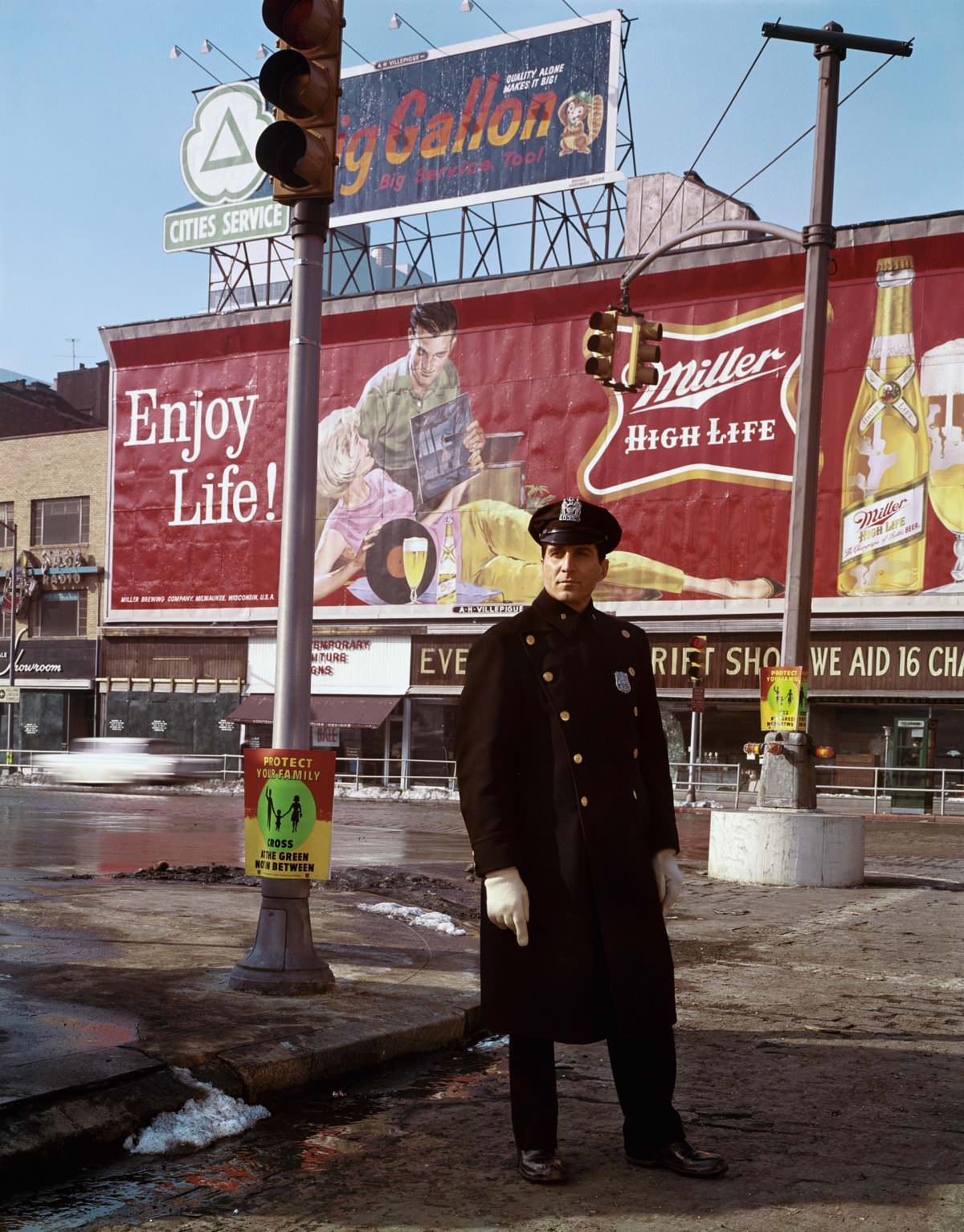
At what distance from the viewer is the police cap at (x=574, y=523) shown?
4.68 meters

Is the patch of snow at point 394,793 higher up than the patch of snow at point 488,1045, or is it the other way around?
the patch of snow at point 488,1045

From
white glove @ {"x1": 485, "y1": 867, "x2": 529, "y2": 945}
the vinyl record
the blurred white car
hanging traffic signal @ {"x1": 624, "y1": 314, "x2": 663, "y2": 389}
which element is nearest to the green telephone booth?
the vinyl record

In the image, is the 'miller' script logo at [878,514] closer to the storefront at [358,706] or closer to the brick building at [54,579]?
the storefront at [358,706]

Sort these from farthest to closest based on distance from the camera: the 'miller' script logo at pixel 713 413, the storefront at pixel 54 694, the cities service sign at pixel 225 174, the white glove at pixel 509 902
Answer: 1. the storefront at pixel 54 694
2. the cities service sign at pixel 225 174
3. the 'miller' script logo at pixel 713 413
4. the white glove at pixel 509 902

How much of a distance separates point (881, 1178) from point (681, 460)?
33.4 meters

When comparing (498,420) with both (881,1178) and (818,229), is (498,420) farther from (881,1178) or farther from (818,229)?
(881,1178)

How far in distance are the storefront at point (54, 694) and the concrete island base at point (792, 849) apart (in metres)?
34.8

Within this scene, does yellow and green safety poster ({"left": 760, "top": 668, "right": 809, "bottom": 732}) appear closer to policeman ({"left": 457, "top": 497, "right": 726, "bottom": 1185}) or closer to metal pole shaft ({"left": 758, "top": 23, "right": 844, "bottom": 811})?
metal pole shaft ({"left": 758, "top": 23, "right": 844, "bottom": 811})

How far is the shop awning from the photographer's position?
39594 millimetres

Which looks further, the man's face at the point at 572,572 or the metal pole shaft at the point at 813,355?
the metal pole shaft at the point at 813,355

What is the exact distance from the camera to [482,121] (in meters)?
39.7

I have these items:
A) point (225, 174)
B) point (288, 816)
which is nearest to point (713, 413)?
point (225, 174)

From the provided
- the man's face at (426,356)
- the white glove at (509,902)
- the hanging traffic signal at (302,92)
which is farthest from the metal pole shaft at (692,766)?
the white glove at (509,902)

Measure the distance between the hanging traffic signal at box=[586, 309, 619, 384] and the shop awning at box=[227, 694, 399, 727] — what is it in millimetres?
25271
